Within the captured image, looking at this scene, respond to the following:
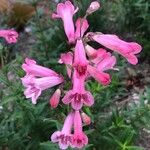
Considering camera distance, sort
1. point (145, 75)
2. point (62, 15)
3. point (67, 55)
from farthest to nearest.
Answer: point (145, 75) → point (62, 15) → point (67, 55)

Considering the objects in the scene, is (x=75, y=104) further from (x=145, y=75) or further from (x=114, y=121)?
(x=145, y=75)

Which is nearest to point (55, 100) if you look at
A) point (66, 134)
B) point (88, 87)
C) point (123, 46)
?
point (66, 134)

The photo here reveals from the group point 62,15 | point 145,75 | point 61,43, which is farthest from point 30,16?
point 62,15

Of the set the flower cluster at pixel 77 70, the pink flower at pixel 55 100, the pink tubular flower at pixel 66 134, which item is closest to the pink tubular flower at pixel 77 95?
the flower cluster at pixel 77 70

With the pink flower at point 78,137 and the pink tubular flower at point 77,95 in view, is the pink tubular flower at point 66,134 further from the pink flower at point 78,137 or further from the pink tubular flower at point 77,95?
the pink tubular flower at point 77,95

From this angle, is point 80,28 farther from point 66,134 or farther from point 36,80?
point 66,134

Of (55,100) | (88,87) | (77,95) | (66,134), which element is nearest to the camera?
(77,95)
